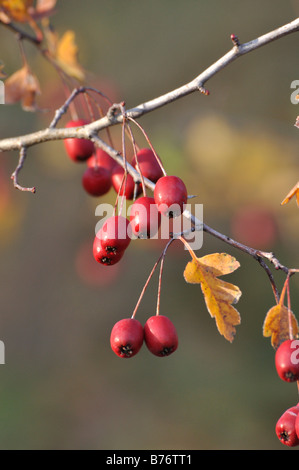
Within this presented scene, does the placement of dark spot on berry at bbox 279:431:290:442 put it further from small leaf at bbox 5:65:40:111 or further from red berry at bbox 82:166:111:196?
small leaf at bbox 5:65:40:111

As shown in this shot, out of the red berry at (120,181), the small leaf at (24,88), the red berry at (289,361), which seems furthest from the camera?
the small leaf at (24,88)

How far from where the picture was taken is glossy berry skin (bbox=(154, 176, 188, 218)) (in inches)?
34.6

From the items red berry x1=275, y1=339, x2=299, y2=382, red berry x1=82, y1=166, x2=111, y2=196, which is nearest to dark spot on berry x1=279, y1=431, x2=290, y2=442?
red berry x1=275, y1=339, x2=299, y2=382

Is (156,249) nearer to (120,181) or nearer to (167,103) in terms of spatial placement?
(120,181)

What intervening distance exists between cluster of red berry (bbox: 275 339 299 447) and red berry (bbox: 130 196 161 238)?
306 mm

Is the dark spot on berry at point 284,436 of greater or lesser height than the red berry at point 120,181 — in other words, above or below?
below

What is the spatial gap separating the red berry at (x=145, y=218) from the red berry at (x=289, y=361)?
30cm

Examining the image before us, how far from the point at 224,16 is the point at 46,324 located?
2.87 meters

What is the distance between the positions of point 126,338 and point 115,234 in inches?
7.7

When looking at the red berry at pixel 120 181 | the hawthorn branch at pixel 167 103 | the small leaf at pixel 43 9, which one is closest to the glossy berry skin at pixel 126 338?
the hawthorn branch at pixel 167 103

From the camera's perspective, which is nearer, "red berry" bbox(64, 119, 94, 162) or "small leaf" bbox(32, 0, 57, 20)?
"red berry" bbox(64, 119, 94, 162)

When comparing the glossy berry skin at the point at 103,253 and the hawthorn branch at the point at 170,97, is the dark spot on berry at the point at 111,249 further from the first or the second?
the hawthorn branch at the point at 170,97

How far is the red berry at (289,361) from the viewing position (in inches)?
34.2

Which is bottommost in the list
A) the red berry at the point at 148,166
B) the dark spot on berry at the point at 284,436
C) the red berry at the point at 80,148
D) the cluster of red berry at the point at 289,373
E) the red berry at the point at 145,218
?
the dark spot on berry at the point at 284,436
